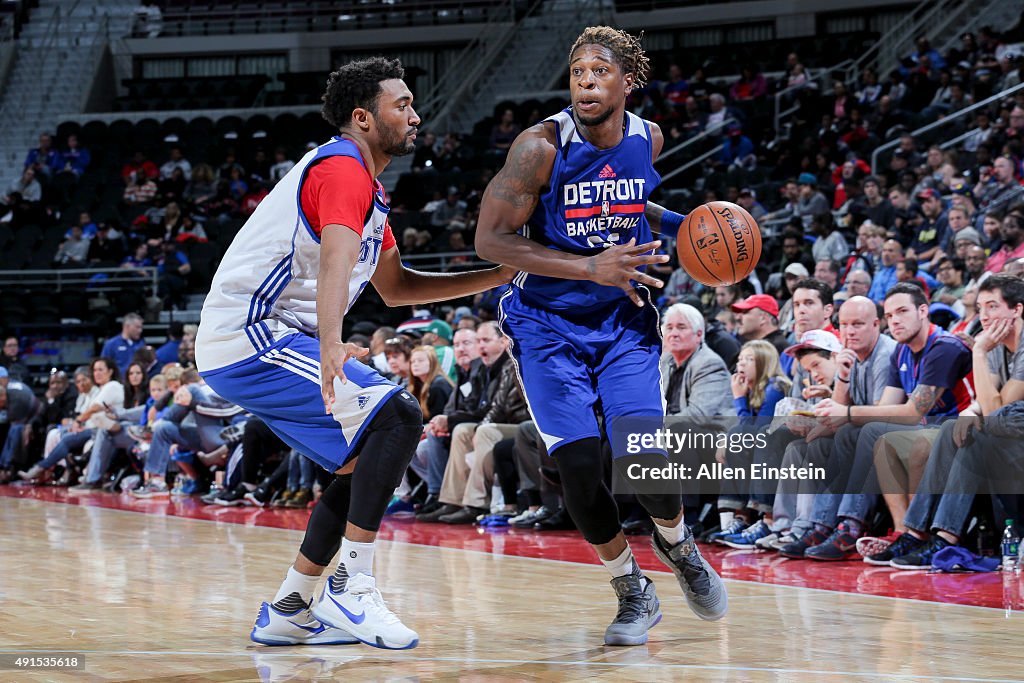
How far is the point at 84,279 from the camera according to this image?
50.2 ft

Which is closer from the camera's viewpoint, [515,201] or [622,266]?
[622,266]

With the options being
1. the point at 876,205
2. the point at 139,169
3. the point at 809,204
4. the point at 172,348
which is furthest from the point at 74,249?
the point at 876,205

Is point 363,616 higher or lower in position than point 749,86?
lower

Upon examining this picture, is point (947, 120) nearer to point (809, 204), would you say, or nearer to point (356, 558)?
point (809, 204)

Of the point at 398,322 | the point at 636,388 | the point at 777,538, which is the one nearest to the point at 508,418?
the point at 777,538

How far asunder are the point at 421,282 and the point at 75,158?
1657 cm

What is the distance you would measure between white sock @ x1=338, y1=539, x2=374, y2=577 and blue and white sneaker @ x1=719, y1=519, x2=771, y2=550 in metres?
3.17

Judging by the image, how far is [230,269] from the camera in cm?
351

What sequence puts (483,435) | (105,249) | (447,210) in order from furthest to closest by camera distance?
1. (105,249)
2. (447,210)
3. (483,435)

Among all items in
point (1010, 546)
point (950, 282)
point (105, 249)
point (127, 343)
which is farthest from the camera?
point (105, 249)

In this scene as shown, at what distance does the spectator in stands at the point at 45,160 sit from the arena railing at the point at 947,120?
12.6m

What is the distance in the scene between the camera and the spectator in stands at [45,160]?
18.5 metres

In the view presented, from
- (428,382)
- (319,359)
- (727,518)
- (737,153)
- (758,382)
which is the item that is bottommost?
(727,518)

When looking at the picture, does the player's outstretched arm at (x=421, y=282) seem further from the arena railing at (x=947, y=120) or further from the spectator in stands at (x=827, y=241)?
the arena railing at (x=947, y=120)
